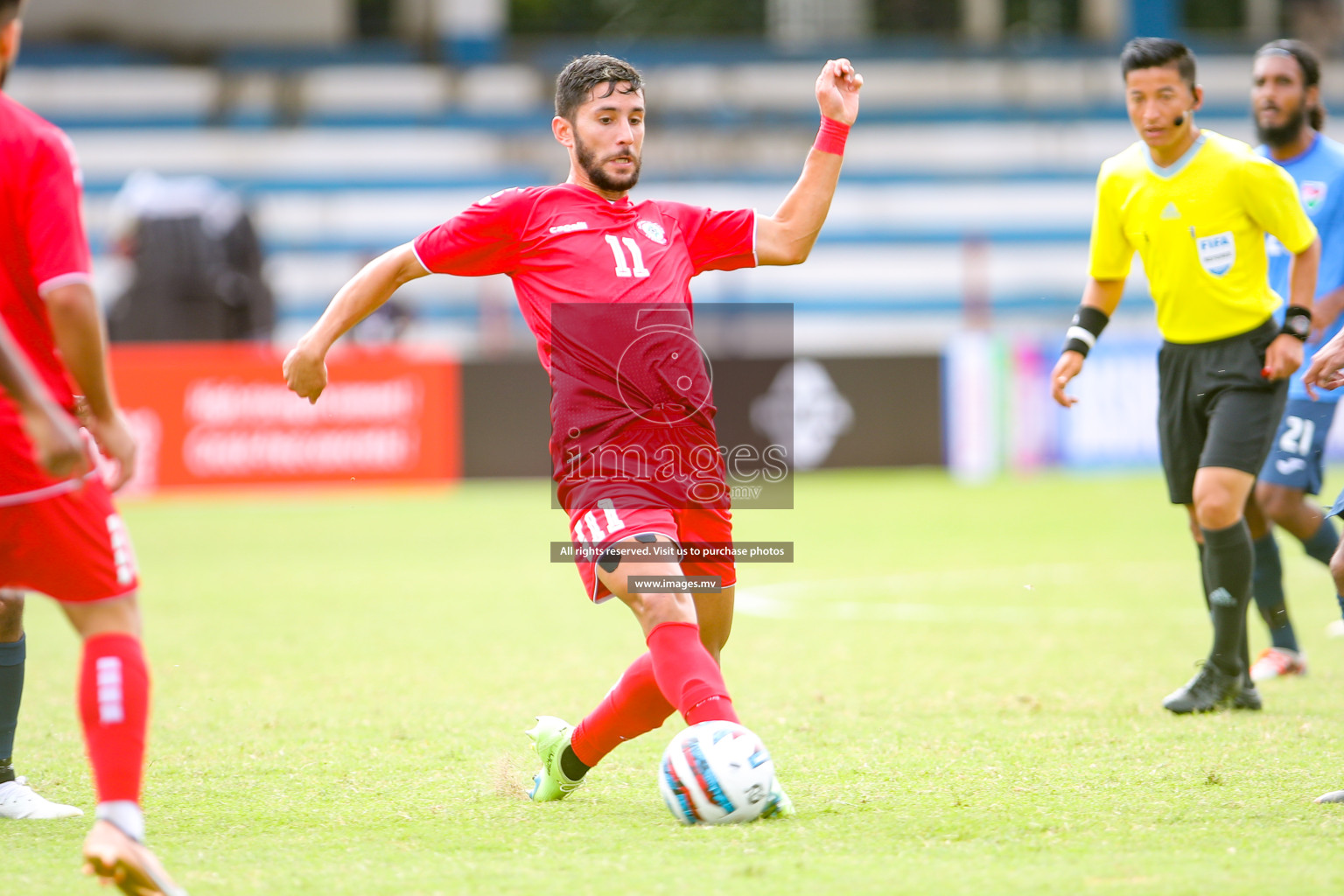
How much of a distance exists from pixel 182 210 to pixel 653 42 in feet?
34.8

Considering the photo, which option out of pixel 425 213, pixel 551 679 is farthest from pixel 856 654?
pixel 425 213

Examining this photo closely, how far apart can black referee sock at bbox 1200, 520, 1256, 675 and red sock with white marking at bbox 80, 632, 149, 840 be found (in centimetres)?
382

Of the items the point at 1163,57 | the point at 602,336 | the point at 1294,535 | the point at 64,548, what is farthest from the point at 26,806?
the point at 1294,535

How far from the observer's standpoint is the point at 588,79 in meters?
4.30

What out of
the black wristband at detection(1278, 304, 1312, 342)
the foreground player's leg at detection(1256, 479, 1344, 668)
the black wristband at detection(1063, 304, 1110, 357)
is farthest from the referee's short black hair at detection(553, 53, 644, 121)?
the foreground player's leg at detection(1256, 479, 1344, 668)

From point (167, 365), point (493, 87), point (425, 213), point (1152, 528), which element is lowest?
point (1152, 528)

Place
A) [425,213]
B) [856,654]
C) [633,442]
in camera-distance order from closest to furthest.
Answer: [633,442] → [856,654] → [425,213]

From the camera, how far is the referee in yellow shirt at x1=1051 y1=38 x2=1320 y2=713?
17.9ft

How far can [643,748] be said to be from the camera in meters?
5.23

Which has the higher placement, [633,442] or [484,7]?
[484,7]

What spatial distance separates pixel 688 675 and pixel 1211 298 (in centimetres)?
272

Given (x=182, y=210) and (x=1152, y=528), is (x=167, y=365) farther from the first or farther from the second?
(x=1152, y=528)

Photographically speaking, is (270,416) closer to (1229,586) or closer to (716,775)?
(1229,586)

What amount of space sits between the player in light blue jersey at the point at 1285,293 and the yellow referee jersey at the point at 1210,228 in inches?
19.1
